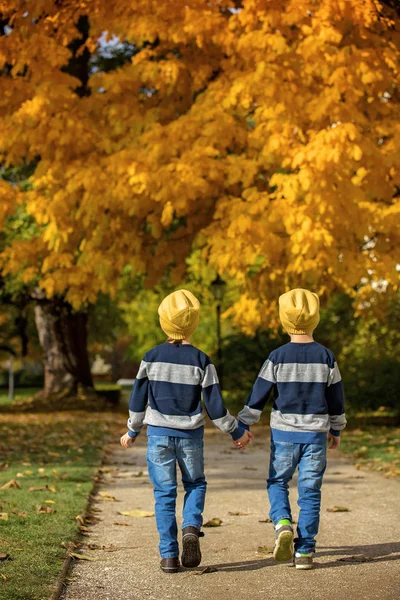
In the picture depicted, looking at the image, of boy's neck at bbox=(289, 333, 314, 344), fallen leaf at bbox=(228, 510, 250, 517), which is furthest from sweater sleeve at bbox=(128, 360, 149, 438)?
fallen leaf at bbox=(228, 510, 250, 517)

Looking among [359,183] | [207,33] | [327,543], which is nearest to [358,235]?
[359,183]

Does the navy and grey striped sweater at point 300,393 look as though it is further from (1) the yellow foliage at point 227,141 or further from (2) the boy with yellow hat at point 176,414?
(1) the yellow foliage at point 227,141

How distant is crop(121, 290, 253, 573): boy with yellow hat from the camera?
560cm

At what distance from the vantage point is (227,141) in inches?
530

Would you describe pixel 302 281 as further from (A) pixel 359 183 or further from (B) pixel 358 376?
(B) pixel 358 376

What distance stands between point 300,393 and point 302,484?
52 centimetres

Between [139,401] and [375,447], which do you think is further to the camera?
[375,447]

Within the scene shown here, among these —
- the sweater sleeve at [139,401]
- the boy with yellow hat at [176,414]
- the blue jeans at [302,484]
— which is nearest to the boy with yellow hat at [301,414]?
the blue jeans at [302,484]

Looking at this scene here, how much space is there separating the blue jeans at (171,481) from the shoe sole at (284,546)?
461 millimetres

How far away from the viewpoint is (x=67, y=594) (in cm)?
502

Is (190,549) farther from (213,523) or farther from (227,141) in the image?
(227,141)

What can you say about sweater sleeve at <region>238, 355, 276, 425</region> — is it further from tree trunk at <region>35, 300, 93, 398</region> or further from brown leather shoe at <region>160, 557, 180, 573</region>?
tree trunk at <region>35, 300, 93, 398</region>

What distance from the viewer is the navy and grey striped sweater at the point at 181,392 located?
5.62 metres

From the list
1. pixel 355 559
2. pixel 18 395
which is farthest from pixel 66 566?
pixel 18 395
